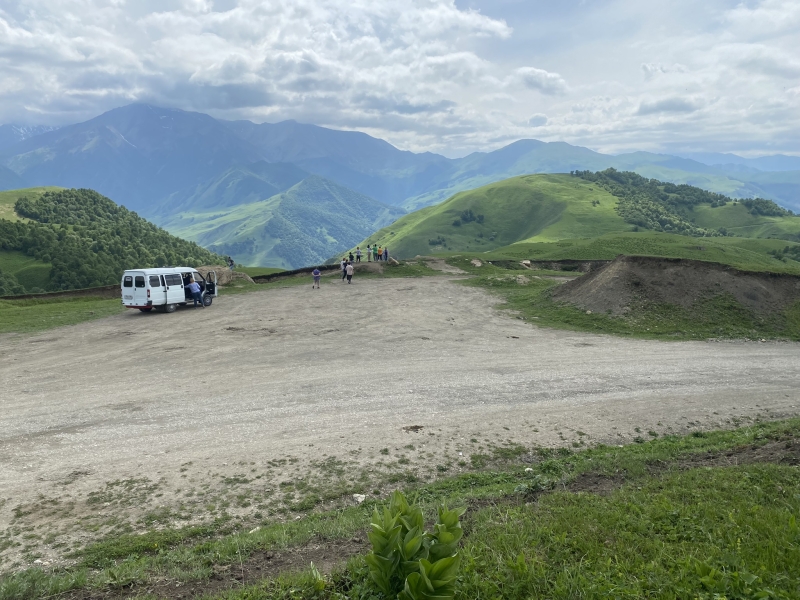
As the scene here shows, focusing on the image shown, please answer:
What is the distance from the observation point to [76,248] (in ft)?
411

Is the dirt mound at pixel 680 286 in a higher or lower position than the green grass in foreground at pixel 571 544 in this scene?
higher

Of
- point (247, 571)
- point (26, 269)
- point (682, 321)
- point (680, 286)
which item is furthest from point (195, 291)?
point (26, 269)

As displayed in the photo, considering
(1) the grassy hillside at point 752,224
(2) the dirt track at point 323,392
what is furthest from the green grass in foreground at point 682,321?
(1) the grassy hillside at point 752,224

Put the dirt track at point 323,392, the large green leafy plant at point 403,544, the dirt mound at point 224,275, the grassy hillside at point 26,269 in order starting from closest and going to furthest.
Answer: the large green leafy plant at point 403,544 → the dirt track at point 323,392 → the dirt mound at point 224,275 → the grassy hillside at point 26,269

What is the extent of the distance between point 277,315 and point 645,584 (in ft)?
92.7

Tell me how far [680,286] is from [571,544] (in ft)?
90.2

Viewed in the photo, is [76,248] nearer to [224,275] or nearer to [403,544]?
[224,275]

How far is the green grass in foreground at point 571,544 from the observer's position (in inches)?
183

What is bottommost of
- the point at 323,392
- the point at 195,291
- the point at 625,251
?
the point at 323,392

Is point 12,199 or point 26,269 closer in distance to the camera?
point 26,269

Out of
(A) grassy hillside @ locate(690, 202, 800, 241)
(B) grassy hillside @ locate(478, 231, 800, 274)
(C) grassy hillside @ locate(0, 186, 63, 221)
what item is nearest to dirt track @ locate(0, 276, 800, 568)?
(B) grassy hillside @ locate(478, 231, 800, 274)

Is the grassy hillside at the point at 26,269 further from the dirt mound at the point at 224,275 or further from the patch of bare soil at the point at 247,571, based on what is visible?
the patch of bare soil at the point at 247,571

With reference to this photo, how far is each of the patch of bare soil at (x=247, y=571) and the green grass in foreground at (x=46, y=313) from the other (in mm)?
27171

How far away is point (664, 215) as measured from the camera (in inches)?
7023
